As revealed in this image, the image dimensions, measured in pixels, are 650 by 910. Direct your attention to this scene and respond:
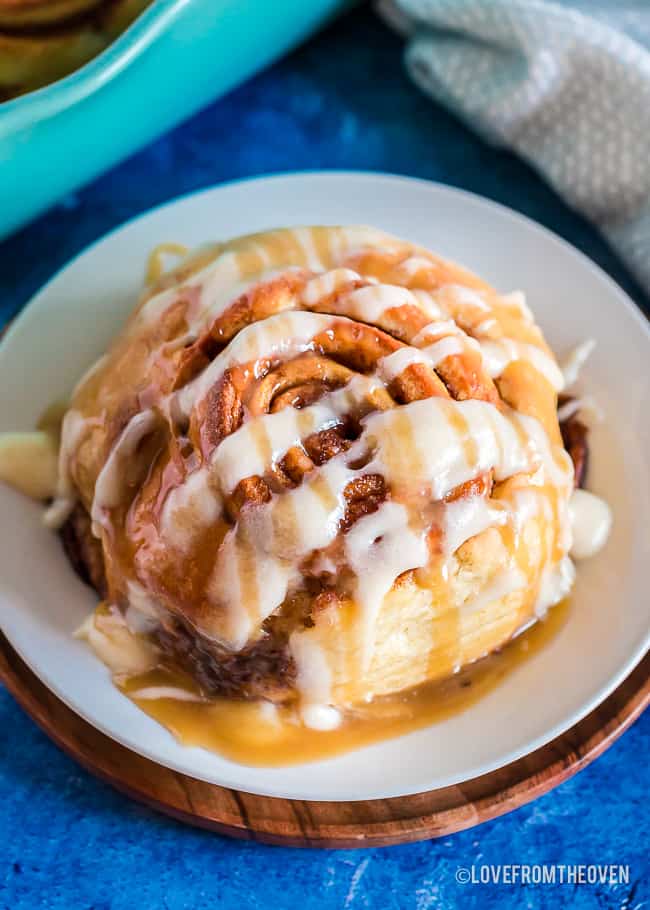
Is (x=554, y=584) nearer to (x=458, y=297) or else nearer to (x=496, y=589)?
(x=496, y=589)

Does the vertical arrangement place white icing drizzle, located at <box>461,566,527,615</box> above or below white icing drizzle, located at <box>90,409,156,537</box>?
below

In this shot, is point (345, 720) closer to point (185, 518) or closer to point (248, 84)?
point (185, 518)

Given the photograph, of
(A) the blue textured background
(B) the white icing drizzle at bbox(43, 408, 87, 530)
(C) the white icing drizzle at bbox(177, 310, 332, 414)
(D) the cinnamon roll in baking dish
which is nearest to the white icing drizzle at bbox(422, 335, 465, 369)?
(D) the cinnamon roll in baking dish

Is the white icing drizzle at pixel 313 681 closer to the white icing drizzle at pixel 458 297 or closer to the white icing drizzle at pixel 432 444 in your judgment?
the white icing drizzle at pixel 432 444

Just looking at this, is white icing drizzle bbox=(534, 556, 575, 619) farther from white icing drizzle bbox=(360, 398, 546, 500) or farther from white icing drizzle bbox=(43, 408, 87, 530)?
white icing drizzle bbox=(43, 408, 87, 530)

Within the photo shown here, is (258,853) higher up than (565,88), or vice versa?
(565,88)

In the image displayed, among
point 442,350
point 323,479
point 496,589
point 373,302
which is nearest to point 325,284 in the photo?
point 373,302

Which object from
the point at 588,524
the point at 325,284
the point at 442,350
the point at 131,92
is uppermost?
the point at 131,92
